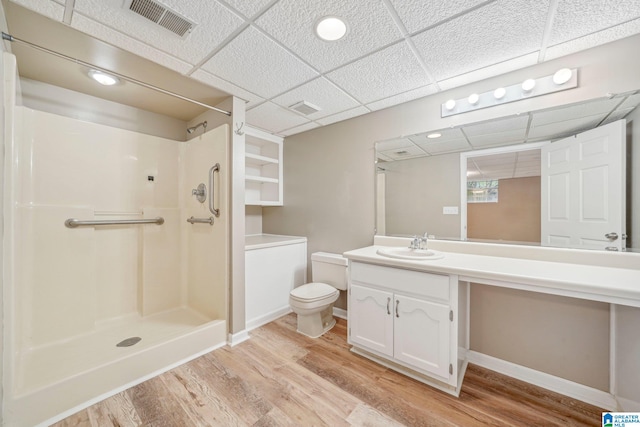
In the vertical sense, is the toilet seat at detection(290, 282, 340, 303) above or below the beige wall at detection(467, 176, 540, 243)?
below

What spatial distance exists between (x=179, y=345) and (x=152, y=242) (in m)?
1.14

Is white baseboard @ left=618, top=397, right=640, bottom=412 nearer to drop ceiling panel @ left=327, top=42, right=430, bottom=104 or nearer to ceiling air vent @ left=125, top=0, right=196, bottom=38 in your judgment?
drop ceiling panel @ left=327, top=42, right=430, bottom=104

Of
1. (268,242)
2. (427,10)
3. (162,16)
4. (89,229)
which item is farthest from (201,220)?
(427,10)

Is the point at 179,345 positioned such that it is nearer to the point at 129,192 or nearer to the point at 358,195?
the point at 129,192

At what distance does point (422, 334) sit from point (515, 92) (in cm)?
183

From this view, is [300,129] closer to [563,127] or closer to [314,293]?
[314,293]

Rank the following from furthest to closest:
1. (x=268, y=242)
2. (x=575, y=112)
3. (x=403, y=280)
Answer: (x=268, y=242), (x=403, y=280), (x=575, y=112)

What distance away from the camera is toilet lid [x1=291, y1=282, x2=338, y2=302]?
2.19 m

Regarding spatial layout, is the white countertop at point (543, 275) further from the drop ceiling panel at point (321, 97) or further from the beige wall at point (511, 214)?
the drop ceiling panel at point (321, 97)

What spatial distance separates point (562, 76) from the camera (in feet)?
5.09

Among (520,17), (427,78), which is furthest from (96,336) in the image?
(520,17)

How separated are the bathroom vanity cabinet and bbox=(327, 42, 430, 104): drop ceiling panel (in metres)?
1.43

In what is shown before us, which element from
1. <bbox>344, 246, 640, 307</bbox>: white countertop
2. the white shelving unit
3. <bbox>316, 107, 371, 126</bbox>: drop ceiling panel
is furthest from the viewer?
the white shelving unit

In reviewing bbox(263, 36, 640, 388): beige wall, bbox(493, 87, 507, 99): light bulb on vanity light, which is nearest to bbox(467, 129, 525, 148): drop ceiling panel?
bbox(263, 36, 640, 388): beige wall
